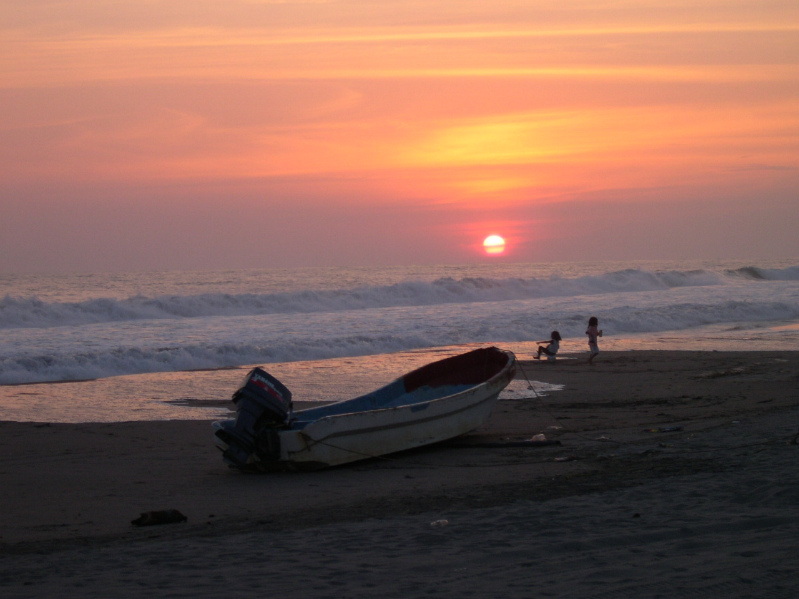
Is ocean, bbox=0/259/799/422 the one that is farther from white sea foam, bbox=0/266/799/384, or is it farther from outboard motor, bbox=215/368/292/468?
outboard motor, bbox=215/368/292/468

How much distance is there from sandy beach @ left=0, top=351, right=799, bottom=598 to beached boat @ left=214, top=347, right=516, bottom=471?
198 mm

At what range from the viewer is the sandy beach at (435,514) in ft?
15.4

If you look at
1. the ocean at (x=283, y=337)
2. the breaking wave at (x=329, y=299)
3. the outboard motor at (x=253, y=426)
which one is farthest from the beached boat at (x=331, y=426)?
the breaking wave at (x=329, y=299)

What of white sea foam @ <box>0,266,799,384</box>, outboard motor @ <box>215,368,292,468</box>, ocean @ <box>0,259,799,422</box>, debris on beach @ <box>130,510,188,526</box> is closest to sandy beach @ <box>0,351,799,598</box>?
debris on beach @ <box>130,510,188,526</box>

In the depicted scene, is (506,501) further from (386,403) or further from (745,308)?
(745,308)

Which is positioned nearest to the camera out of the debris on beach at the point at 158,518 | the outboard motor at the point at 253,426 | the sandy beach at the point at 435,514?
the sandy beach at the point at 435,514

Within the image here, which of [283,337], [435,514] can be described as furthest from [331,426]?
[283,337]

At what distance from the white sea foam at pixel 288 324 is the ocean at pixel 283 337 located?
0.20 ft

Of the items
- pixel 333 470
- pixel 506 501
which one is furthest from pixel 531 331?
pixel 506 501

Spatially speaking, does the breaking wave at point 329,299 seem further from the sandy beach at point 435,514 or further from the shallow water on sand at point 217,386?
the sandy beach at point 435,514

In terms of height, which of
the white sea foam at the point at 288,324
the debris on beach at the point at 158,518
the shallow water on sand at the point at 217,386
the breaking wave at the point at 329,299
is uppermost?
the breaking wave at the point at 329,299

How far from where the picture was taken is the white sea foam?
19.8 metres

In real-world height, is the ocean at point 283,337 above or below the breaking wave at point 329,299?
below

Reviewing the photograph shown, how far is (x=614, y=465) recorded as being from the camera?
25.8 feet
